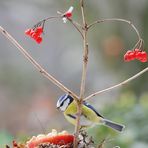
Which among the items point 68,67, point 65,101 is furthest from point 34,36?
point 68,67

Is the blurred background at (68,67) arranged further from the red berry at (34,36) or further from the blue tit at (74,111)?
the red berry at (34,36)

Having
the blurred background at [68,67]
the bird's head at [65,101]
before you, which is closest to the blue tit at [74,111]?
the bird's head at [65,101]

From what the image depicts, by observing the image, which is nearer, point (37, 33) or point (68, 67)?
point (37, 33)

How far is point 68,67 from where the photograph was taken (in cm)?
742

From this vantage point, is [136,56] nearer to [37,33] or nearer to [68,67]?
[37,33]

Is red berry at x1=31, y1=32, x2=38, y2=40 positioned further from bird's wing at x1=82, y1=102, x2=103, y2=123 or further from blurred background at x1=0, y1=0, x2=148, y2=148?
blurred background at x1=0, y1=0, x2=148, y2=148

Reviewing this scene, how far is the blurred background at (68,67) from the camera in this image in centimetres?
386

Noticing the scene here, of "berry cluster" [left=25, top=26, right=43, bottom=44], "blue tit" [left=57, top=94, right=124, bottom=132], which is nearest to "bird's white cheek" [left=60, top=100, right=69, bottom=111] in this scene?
"blue tit" [left=57, top=94, right=124, bottom=132]

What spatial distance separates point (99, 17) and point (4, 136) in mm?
2691

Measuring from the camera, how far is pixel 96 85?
21.8 ft

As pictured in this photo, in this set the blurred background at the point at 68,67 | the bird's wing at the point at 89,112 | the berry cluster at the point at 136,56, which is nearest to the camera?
the berry cluster at the point at 136,56

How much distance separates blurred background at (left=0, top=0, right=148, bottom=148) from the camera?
386 cm

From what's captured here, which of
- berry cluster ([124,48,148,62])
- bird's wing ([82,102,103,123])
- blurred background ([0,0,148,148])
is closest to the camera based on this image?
berry cluster ([124,48,148,62])

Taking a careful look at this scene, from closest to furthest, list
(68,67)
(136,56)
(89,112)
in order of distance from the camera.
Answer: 1. (136,56)
2. (89,112)
3. (68,67)
